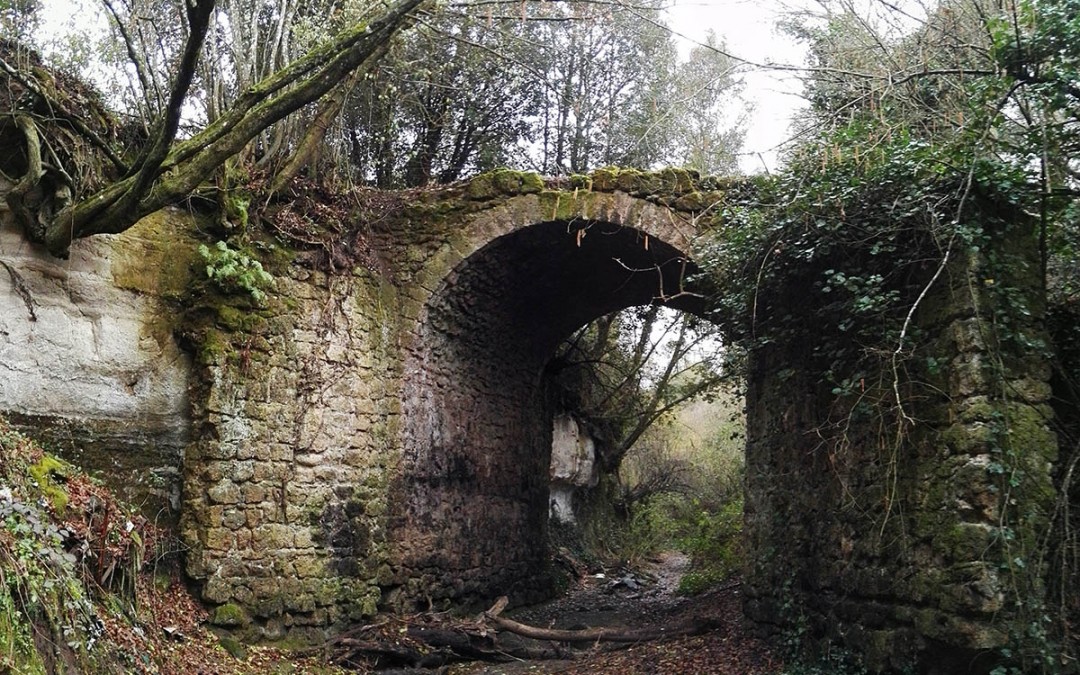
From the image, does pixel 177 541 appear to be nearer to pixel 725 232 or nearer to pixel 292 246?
pixel 292 246

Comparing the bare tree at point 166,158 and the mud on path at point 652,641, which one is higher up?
the bare tree at point 166,158

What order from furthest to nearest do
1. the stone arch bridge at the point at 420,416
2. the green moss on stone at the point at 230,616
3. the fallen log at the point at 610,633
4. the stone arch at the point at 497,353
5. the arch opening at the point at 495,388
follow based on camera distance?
the arch opening at the point at 495,388
the stone arch at the point at 497,353
the fallen log at the point at 610,633
the green moss on stone at the point at 230,616
the stone arch bridge at the point at 420,416

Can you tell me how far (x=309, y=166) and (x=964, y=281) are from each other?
547cm

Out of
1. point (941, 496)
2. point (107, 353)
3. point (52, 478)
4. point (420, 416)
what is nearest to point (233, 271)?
point (107, 353)

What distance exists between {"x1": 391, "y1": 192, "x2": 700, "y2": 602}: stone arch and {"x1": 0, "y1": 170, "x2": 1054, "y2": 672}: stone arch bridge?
29 millimetres

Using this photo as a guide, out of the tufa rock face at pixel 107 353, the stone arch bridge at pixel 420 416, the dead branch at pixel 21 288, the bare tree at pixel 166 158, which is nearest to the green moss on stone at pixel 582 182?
the stone arch bridge at pixel 420 416

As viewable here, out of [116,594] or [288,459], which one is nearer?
[116,594]

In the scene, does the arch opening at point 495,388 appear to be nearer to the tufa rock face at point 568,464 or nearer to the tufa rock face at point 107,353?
the tufa rock face at point 107,353

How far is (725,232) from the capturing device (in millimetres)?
6520

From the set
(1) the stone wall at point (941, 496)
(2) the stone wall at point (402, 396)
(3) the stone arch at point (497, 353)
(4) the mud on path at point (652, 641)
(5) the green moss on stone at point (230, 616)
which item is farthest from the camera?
(3) the stone arch at point (497, 353)

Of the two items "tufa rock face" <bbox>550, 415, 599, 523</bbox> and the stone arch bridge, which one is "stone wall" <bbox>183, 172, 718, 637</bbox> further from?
"tufa rock face" <bbox>550, 415, 599, 523</bbox>

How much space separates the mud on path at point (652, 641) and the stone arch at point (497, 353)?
858 millimetres

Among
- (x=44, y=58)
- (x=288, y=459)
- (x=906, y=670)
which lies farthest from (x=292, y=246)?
(x=906, y=670)

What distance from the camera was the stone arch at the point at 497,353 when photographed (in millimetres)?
7809
